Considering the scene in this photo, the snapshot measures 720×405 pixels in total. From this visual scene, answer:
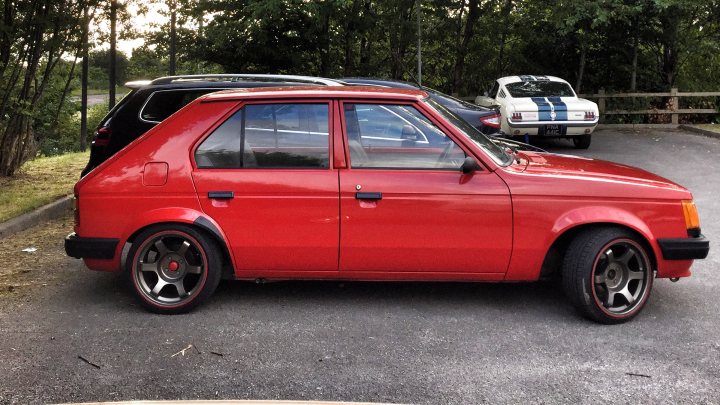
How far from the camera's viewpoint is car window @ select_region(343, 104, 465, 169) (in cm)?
486

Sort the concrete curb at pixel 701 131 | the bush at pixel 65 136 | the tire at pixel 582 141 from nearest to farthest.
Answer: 1. the tire at pixel 582 141
2. the concrete curb at pixel 701 131
3. the bush at pixel 65 136

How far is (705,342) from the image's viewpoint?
4383mm

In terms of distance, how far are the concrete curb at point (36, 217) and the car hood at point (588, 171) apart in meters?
5.34

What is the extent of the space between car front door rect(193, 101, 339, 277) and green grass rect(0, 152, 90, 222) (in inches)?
160

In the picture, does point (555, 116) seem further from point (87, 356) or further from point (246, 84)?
point (87, 356)

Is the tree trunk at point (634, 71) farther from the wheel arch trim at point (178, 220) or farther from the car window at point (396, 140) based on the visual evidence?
the wheel arch trim at point (178, 220)

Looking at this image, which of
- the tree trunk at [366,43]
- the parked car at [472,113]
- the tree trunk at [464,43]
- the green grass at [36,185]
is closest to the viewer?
the green grass at [36,185]

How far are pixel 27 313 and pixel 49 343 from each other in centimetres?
75

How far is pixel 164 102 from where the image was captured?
7.41m

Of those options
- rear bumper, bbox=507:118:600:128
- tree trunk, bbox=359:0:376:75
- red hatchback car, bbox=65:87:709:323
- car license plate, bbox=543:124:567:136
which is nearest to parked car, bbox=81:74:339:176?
red hatchback car, bbox=65:87:709:323

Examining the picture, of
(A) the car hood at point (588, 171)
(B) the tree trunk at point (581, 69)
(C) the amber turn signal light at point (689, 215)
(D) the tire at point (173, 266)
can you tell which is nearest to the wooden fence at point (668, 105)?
(B) the tree trunk at point (581, 69)

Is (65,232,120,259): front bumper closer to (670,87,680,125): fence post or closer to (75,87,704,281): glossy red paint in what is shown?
(75,87,704,281): glossy red paint

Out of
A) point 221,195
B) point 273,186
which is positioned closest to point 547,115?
point 273,186

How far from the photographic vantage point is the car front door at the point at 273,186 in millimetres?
4832
